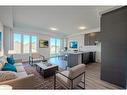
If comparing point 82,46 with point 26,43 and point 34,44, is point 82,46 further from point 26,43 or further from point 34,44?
point 26,43

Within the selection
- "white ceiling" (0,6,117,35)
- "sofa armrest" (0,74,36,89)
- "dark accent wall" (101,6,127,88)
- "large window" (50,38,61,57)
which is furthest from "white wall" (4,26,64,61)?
"dark accent wall" (101,6,127,88)

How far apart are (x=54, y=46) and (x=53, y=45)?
17cm

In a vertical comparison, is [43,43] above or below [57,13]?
below

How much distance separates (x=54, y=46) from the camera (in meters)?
9.62

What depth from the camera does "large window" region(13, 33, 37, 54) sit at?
21.6 ft

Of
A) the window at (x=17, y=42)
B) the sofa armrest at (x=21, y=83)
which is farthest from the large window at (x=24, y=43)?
the sofa armrest at (x=21, y=83)

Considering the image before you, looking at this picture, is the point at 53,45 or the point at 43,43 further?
the point at 53,45

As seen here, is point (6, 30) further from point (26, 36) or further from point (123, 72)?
point (123, 72)

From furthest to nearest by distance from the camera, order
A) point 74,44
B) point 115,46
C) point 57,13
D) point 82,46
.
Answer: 1. point 74,44
2. point 82,46
3. point 57,13
4. point 115,46

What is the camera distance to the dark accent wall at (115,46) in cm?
266

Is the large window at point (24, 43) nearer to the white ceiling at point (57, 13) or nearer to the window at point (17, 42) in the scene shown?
the window at point (17, 42)

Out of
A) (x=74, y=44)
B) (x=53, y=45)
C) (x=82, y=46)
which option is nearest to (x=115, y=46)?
(x=82, y=46)

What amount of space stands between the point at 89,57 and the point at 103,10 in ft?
13.2

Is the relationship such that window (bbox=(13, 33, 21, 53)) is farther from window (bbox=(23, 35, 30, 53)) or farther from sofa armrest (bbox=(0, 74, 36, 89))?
sofa armrest (bbox=(0, 74, 36, 89))
